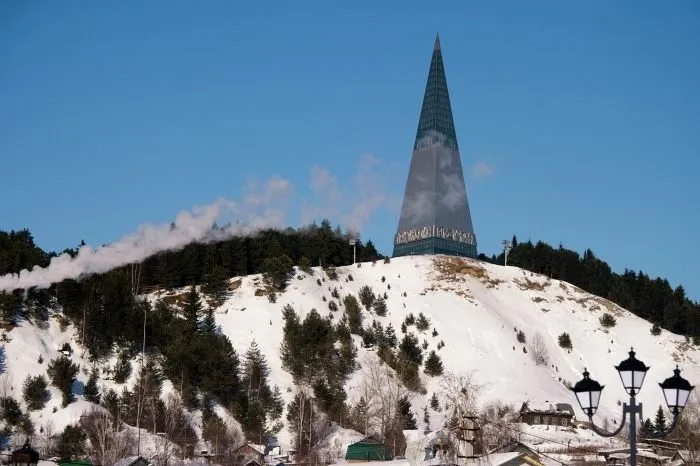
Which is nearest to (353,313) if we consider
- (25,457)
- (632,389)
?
(25,457)

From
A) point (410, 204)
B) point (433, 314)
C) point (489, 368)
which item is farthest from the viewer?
point (410, 204)

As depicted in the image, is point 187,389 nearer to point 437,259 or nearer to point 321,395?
point 321,395

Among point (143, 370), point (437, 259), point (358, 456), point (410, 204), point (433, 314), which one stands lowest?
point (358, 456)

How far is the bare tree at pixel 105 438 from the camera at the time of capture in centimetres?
5516

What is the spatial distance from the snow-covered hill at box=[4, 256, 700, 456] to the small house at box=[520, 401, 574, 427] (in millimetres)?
2322

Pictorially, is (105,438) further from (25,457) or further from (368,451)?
(25,457)

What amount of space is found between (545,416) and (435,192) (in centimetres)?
4712

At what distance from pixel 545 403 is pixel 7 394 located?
4063 cm

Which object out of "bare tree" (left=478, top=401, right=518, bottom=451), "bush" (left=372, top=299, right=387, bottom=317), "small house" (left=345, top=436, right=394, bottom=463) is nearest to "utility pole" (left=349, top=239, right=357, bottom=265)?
"bush" (left=372, top=299, right=387, bottom=317)

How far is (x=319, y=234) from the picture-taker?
117375mm

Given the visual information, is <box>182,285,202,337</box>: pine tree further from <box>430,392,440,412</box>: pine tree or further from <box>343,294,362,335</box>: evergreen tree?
<box>430,392,440,412</box>: pine tree

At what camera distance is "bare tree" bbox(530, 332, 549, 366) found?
97188 millimetres

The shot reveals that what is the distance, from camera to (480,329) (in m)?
99.2

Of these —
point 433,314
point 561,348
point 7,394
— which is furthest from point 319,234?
point 7,394
